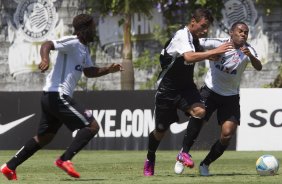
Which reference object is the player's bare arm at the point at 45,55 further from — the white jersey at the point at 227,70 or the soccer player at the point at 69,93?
the white jersey at the point at 227,70

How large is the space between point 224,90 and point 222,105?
0.21 m

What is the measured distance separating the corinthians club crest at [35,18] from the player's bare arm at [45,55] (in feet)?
73.3

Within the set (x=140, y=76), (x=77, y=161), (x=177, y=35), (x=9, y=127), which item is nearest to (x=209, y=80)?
(x=177, y=35)

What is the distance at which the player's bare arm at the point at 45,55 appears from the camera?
10965 mm

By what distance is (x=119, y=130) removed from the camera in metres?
21.7

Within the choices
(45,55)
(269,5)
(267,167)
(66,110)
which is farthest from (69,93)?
(269,5)

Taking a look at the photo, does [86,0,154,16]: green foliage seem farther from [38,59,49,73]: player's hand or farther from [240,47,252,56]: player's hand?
[38,59,49,73]: player's hand

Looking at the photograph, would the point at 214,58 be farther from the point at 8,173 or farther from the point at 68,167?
the point at 8,173

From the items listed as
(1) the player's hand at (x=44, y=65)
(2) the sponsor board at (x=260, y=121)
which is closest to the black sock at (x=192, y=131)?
(1) the player's hand at (x=44, y=65)

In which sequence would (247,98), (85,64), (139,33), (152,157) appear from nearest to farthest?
(85,64) < (152,157) < (247,98) < (139,33)

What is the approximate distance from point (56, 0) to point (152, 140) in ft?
69.7

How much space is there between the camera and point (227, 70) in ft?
42.6

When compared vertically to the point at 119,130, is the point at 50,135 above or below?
above

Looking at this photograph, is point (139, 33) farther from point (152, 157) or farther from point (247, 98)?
point (152, 157)
